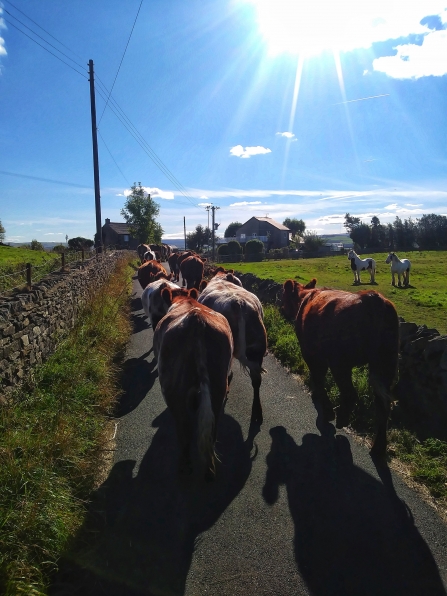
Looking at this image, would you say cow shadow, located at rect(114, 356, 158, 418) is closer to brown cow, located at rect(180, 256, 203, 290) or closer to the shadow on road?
the shadow on road

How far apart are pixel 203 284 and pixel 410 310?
6.74 metres

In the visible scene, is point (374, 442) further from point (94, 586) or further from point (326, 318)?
point (94, 586)

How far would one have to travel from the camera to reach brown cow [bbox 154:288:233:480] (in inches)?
145

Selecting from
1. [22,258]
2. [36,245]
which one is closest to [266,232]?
[36,245]

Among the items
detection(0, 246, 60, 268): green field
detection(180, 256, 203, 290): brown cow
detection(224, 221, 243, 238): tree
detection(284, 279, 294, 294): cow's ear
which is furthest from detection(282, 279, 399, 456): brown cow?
detection(224, 221, 243, 238): tree

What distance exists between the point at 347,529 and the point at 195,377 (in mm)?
1857

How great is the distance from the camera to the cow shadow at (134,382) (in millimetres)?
6113

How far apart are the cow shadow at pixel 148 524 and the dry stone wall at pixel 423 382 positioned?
92.4 inches

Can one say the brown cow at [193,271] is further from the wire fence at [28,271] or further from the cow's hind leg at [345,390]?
the cow's hind leg at [345,390]

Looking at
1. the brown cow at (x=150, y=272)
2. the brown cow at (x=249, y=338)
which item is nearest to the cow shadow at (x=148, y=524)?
the brown cow at (x=249, y=338)

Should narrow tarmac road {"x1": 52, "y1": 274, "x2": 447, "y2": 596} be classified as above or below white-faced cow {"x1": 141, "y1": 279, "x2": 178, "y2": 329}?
below

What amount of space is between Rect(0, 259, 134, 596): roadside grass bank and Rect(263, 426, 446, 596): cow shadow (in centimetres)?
190

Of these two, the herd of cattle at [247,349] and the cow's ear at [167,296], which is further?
the cow's ear at [167,296]

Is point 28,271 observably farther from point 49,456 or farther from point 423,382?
point 423,382
